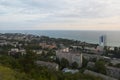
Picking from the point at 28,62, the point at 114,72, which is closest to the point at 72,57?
the point at 114,72

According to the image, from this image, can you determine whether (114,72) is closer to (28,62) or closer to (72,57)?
(72,57)

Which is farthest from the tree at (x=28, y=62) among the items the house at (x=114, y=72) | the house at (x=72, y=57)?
the house at (x=72, y=57)

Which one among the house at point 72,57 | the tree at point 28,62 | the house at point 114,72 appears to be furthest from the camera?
the house at point 72,57

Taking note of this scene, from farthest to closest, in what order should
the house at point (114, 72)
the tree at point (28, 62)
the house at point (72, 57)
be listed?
the house at point (72, 57) < the house at point (114, 72) < the tree at point (28, 62)

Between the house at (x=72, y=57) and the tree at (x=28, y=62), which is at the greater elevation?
the tree at (x=28, y=62)

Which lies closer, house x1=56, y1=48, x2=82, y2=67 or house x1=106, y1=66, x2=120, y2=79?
house x1=106, y1=66, x2=120, y2=79

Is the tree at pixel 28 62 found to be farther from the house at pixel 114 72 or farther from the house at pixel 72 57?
the house at pixel 72 57

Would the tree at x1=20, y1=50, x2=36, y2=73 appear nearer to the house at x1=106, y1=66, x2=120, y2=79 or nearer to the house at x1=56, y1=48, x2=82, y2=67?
the house at x1=106, y1=66, x2=120, y2=79

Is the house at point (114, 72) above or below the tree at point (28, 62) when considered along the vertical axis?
below

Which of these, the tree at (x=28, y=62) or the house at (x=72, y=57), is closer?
the tree at (x=28, y=62)

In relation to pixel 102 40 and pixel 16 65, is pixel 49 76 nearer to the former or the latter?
pixel 16 65

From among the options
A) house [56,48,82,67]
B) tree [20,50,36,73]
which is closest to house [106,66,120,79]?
house [56,48,82,67]
